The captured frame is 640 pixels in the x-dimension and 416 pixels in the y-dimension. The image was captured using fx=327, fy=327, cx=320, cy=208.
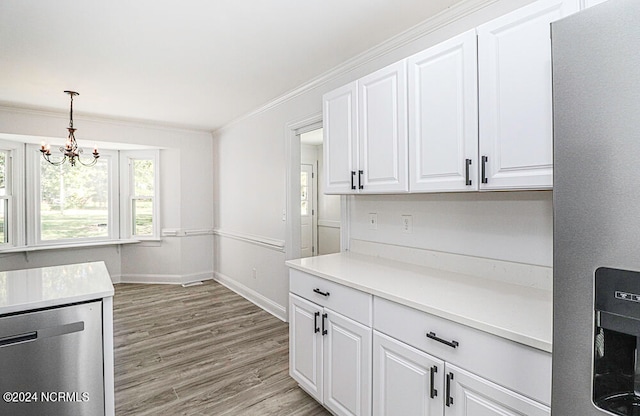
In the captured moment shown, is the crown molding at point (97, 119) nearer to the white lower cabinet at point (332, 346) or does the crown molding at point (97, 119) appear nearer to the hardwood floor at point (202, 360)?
the hardwood floor at point (202, 360)

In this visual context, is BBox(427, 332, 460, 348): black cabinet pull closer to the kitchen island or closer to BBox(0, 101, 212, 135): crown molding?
the kitchen island

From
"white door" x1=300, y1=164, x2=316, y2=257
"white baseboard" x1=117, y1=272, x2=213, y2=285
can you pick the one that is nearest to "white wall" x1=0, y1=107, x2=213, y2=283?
"white baseboard" x1=117, y1=272, x2=213, y2=285

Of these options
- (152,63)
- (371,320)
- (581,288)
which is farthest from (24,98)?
(581,288)

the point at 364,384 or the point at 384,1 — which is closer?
the point at 364,384

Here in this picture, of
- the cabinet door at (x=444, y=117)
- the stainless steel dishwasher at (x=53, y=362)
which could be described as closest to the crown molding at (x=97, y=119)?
the stainless steel dishwasher at (x=53, y=362)

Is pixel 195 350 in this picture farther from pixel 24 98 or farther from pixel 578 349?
pixel 24 98

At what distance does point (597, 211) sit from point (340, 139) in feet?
5.59

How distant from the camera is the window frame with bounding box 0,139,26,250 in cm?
444

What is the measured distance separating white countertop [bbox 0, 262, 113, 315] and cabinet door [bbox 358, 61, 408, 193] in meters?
1.62

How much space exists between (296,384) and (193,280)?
351 centimetres

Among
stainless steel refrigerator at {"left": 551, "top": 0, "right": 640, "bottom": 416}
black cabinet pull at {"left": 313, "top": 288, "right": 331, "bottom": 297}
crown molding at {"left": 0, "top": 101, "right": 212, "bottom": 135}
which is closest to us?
stainless steel refrigerator at {"left": 551, "top": 0, "right": 640, "bottom": 416}

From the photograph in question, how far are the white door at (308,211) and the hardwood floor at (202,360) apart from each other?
79.3 inches

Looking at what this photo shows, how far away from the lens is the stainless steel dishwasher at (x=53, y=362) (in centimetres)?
148

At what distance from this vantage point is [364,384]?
1704mm
